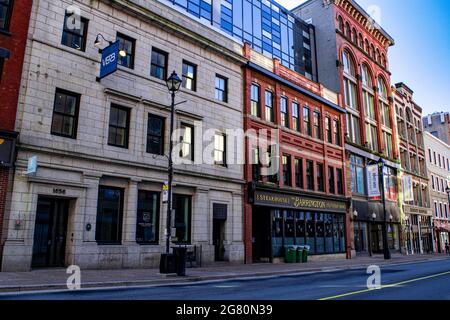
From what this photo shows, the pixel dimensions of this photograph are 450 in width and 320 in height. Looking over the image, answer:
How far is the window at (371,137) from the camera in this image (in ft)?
130

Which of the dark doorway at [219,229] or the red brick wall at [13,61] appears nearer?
the red brick wall at [13,61]

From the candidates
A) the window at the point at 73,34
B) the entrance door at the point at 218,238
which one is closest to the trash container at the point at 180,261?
the entrance door at the point at 218,238

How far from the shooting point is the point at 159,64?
20281mm

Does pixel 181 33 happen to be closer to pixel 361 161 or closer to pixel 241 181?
pixel 241 181

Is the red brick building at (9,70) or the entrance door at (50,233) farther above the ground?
the red brick building at (9,70)

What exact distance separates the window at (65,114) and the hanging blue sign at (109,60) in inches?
65.0

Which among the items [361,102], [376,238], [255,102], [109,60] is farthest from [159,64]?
[376,238]

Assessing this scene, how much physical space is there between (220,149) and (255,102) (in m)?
5.31

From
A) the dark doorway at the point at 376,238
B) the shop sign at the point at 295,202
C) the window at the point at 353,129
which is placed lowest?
the dark doorway at the point at 376,238

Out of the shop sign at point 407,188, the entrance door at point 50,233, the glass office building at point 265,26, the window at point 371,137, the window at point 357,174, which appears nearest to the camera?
the entrance door at point 50,233

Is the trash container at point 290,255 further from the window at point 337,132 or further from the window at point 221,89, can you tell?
the window at point 337,132

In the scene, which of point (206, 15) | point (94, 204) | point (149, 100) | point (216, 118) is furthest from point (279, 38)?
point (94, 204)

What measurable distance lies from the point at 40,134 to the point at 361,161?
30.8m

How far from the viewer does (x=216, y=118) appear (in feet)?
74.5
